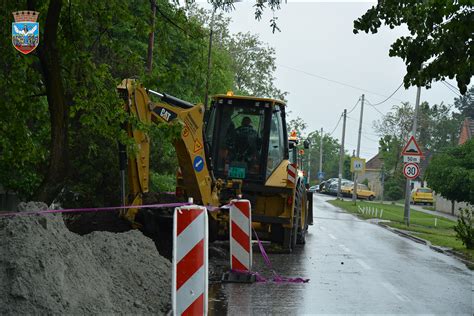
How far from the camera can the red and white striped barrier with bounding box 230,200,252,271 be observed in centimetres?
1250

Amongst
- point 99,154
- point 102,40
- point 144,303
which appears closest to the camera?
point 144,303

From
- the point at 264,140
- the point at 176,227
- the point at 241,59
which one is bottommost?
the point at 176,227

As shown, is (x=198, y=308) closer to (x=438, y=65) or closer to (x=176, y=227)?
(x=176, y=227)

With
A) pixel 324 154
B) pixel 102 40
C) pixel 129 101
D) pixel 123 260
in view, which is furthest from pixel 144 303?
pixel 324 154

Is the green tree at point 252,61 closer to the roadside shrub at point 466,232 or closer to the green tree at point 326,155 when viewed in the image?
the roadside shrub at point 466,232

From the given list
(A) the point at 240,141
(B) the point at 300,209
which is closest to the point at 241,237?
(A) the point at 240,141

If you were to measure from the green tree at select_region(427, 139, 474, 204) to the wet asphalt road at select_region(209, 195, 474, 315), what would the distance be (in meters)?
25.3

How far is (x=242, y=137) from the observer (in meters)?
17.3

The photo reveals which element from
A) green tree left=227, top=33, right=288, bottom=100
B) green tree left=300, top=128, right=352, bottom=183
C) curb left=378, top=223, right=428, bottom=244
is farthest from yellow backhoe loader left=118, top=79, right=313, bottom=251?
green tree left=300, top=128, right=352, bottom=183

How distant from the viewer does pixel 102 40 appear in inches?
561

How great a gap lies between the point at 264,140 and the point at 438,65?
418 centimetres

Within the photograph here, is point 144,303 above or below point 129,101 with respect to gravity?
below

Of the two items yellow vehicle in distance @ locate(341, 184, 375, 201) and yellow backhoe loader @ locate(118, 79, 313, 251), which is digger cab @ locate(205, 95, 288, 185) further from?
yellow vehicle in distance @ locate(341, 184, 375, 201)

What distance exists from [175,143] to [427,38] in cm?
518
